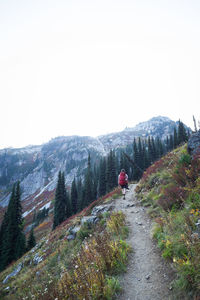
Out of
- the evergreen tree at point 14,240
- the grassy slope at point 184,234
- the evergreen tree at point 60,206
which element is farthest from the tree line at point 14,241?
the grassy slope at point 184,234

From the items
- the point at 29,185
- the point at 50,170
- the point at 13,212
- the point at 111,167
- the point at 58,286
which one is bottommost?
the point at 29,185

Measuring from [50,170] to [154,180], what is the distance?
172869mm

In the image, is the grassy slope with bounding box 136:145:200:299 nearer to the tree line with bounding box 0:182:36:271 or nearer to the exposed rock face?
the exposed rock face

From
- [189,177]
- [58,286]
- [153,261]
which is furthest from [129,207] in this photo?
[58,286]

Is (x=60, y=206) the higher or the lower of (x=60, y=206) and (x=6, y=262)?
the higher

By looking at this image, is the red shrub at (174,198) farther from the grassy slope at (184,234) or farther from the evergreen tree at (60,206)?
the evergreen tree at (60,206)

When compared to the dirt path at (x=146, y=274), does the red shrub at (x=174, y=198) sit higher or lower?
higher

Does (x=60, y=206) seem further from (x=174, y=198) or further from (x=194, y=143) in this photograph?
(x=194, y=143)

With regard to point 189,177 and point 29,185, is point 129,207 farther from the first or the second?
point 29,185

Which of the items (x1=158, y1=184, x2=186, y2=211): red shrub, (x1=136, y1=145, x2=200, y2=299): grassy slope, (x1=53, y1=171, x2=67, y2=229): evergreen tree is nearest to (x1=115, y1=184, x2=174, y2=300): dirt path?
(x1=136, y1=145, x2=200, y2=299): grassy slope

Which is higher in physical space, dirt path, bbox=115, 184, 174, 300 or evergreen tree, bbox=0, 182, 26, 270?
dirt path, bbox=115, 184, 174, 300

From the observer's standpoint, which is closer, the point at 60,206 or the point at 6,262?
the point at 6,262

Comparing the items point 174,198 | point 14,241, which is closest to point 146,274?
point 174,198

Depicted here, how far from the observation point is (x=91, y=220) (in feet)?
34.2
